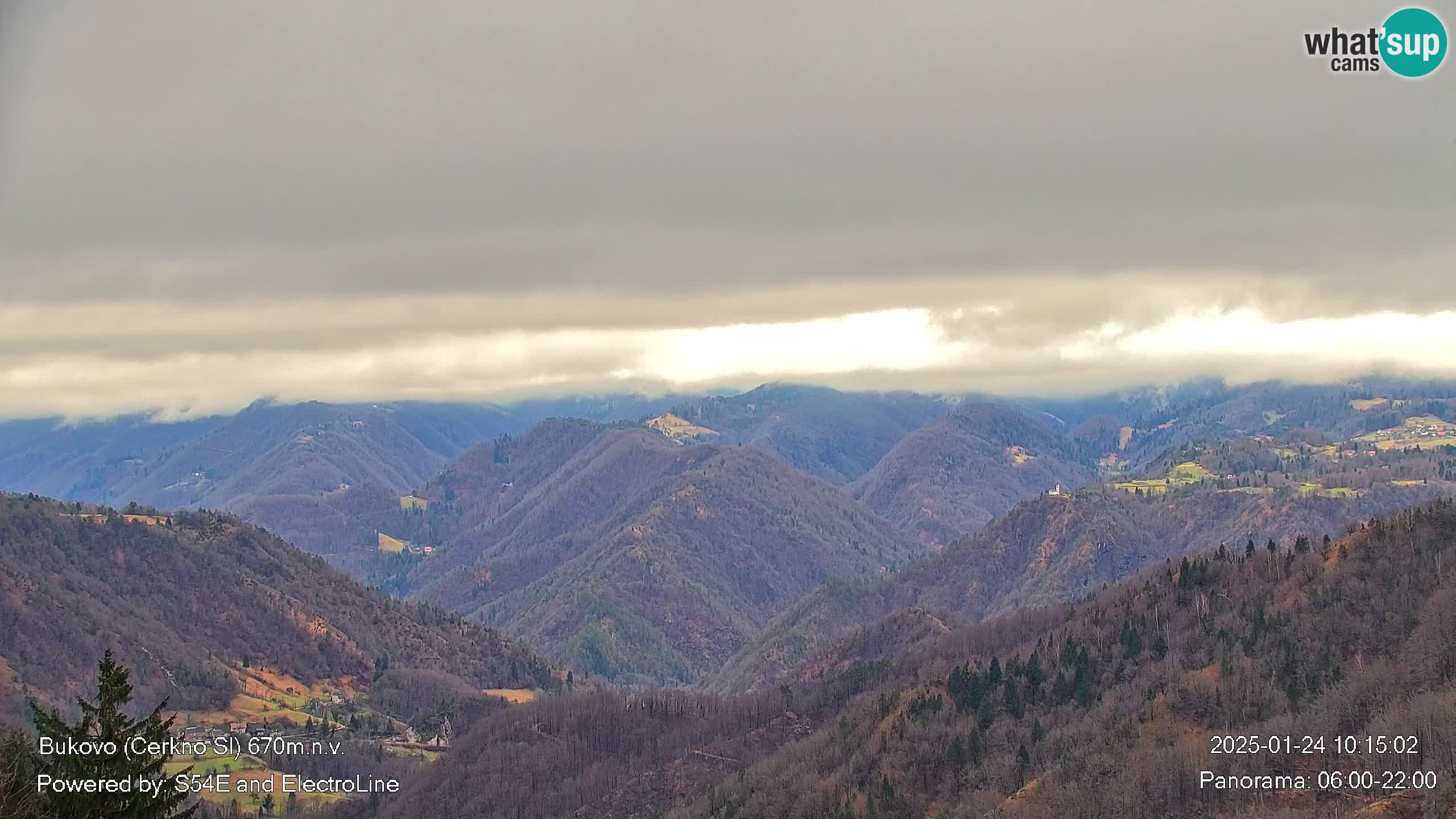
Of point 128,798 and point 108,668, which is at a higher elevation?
point 108,668

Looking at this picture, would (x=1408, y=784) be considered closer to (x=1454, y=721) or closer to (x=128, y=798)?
(x=1454, y=721)

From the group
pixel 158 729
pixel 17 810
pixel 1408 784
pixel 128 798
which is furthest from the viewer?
pixel 1408 784

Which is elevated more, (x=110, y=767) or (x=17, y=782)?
(x=17, y=782)

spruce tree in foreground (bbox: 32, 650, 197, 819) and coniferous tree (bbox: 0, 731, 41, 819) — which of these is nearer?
coniferous tree (bbox: 0, 731, 41, 819)

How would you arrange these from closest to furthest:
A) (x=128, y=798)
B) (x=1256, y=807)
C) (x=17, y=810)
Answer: (x=17, y=810) → (x=128, y=798) → (x=1256, y=807)

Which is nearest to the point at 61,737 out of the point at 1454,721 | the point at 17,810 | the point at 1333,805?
the point at 17,810

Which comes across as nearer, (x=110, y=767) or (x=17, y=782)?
(x=17, y=782)

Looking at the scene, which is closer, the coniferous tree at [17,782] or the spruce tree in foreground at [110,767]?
the coniferous tree at [17,782]

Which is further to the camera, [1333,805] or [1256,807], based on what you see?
[1256,807]
